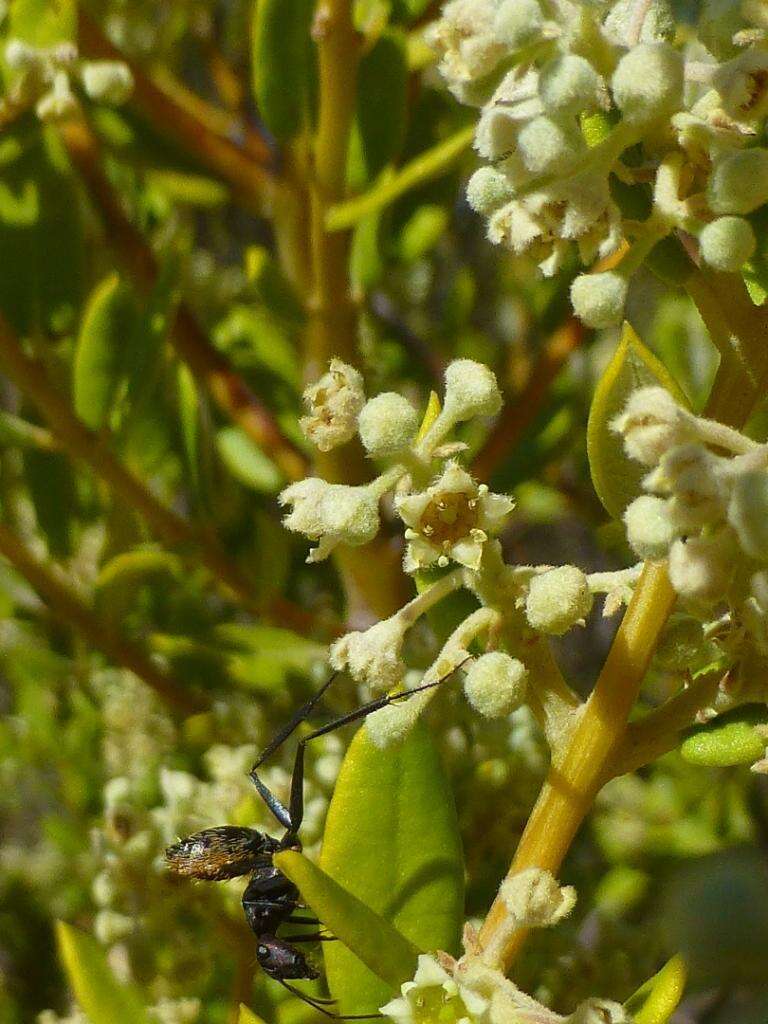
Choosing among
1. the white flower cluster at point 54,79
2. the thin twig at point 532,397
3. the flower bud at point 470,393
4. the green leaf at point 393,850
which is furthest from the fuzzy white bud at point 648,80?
the thin twig at point 532,397

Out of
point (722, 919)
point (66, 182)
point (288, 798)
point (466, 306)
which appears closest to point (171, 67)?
point (466, 306)

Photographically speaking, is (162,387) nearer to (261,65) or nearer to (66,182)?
(66,182)

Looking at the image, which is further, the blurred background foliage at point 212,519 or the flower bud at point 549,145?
the blurred background foliage at point 212,519

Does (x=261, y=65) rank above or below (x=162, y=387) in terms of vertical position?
above

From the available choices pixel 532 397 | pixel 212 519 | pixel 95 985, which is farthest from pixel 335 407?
pixel 532 397

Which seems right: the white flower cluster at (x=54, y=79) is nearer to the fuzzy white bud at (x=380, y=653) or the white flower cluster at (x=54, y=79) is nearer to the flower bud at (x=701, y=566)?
the fuzzy white bud at (x=380, y=653)

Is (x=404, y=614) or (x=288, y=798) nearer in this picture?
(x=404, y=614)

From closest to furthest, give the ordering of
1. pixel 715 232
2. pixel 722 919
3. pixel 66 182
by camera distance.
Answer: pixel 715 232 < pixel 722 919 < pixel 66 182
